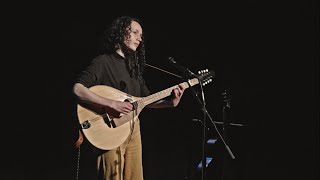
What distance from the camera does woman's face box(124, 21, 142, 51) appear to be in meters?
2.47

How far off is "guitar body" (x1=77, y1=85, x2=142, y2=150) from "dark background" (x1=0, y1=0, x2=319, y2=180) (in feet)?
6.78

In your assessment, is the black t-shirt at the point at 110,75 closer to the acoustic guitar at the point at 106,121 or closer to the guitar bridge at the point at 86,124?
the acoustic guitar at the point at 106,121

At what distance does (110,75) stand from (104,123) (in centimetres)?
32

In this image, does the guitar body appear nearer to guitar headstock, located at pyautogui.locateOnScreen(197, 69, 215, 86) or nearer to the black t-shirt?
the black t-shirt

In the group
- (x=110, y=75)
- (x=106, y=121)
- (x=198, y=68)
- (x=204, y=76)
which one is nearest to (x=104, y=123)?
(x=106, y=121)

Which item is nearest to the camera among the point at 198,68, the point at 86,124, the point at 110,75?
the point at 86,124

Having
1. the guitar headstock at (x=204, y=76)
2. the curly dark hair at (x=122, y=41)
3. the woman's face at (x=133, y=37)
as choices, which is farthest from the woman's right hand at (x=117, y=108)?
the guitar headstock at (x=204, y=76)

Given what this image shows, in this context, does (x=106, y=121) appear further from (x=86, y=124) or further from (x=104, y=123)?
(x=86, y=124)

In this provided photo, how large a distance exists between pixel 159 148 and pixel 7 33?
2467 mm

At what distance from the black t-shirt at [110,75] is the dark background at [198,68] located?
2020mm

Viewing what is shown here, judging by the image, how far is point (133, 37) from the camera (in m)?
2.51

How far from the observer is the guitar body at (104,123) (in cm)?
211

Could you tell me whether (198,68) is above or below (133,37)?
above

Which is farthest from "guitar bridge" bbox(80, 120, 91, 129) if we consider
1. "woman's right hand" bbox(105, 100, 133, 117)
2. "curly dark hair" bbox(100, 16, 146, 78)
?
"curly dark hair" bbox(100, 16, 146, 78)
